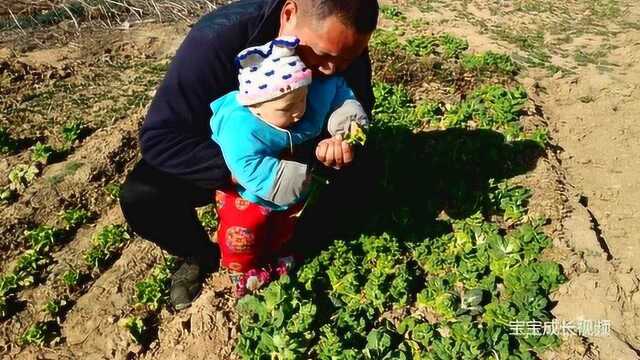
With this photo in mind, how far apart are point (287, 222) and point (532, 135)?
2153mm

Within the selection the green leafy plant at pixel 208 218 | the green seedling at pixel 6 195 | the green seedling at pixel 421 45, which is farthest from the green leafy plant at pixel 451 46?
the green seedling at pixel 6 195

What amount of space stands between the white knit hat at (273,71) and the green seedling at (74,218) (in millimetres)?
1957

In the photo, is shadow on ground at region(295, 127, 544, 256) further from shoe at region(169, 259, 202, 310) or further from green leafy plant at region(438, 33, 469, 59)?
green leafy plant at region(438, 33, 469, 59)

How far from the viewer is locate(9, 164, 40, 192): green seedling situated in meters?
4.25

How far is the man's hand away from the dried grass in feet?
14.3

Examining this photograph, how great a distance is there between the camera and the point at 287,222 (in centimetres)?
335

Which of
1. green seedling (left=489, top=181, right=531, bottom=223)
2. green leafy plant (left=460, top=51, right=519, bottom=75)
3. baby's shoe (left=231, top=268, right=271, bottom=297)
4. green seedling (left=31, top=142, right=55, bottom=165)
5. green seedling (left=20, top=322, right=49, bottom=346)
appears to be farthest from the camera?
green leafy plant (left=460, top=51, right=519, bottom=75)

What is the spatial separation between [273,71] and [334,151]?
0.46 m

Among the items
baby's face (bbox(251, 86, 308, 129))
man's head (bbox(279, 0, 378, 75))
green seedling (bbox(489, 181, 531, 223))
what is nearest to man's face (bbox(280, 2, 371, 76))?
man's head (bbox(279, 0, 378, 75))

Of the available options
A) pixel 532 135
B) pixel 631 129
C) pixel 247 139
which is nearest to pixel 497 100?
pixel 532 135

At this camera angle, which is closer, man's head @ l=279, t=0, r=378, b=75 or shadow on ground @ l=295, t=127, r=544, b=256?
man's head @ l=279, t=0, r=378, b=75

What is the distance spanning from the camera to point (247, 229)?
123 inches

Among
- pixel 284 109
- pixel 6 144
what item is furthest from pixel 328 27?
pixel 6 144

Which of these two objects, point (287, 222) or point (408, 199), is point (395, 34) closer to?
point (408, 199)
